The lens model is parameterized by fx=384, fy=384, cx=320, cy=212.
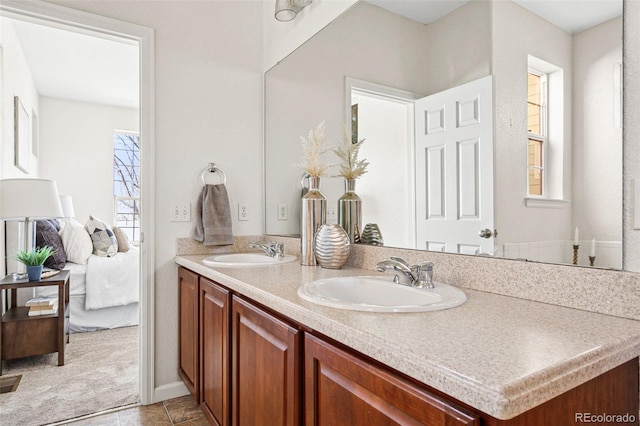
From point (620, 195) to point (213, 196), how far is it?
1.87m

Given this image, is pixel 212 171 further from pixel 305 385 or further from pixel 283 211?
pixel 305 385

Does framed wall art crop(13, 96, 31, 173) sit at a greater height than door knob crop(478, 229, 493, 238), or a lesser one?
greater

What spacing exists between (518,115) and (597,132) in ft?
0.67

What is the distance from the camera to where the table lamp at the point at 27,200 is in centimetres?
262

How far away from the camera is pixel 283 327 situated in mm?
1040

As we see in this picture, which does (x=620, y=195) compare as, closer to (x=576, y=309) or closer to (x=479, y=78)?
(x=576, y=309)

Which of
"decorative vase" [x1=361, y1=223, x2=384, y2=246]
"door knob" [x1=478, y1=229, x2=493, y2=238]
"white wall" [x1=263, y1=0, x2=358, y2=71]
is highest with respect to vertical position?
"white wall" [x1=263, y1=0, x2=358, y2=71]

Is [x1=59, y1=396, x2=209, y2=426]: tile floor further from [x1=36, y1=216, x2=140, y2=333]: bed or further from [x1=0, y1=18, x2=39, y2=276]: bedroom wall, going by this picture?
[x1=0, y1=18, x2=39, y2=276]: bedroom wall

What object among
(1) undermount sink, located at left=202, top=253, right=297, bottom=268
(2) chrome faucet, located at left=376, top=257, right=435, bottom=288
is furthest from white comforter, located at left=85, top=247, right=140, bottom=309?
(2) chrome faucet, located at left=376, top=257, right=435, bottom=288

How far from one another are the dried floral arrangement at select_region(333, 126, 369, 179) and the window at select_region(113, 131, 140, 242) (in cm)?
482

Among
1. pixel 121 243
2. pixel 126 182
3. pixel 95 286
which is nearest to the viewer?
pixel 95 286

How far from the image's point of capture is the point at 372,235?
1648 millimetres

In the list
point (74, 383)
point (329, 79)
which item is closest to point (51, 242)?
point (74, 383)

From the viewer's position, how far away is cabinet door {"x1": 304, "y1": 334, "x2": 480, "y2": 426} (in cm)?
61
